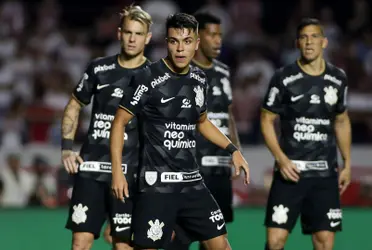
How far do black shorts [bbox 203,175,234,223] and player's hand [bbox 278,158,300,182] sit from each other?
2.71 ft

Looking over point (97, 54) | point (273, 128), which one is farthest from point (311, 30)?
point (97, 54)

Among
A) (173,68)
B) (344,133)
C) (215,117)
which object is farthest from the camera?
(215,117)

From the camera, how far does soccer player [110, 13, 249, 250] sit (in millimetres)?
6840

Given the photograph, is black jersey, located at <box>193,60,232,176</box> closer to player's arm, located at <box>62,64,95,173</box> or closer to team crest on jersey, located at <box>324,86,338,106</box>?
team crest on jersey, located at <box>324,86,338,106</box>

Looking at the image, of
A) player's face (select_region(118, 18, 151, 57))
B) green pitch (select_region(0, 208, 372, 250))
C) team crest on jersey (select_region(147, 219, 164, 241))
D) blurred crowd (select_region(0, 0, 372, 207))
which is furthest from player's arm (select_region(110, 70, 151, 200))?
blurred crowd (select_region(0, 0, 372, 207))

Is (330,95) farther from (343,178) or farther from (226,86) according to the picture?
(226,86)

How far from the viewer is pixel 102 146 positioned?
7.96 meters

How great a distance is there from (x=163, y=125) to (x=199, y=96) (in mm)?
356

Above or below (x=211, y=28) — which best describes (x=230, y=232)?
below

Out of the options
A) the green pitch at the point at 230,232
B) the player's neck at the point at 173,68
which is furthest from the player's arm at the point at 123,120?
the green pitch at the point at 230,232

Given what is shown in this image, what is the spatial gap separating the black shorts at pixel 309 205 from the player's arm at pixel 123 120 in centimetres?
203

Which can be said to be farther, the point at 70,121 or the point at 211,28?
the point at 211,28

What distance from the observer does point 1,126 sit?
14023 millimetres

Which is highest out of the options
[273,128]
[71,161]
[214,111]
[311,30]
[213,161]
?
[311,30]
